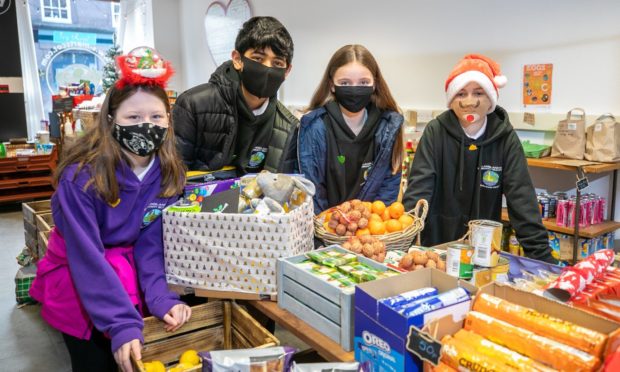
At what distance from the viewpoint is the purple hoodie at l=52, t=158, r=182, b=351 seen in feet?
5.50

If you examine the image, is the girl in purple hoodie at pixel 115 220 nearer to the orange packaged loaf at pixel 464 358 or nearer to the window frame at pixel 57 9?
the orange packaged loaf at pixel 464 358

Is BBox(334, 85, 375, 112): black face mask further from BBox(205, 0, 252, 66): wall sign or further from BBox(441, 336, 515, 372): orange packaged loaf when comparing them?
BBox(205, 0, 252, 66): wall sign

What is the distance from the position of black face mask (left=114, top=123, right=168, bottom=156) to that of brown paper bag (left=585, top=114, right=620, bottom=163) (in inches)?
135

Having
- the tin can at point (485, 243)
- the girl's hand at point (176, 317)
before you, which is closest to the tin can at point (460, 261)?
the tin can at point (485, 243)

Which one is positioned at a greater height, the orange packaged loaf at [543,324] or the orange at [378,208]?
the orange at [378,208]

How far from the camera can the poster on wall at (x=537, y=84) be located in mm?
4406

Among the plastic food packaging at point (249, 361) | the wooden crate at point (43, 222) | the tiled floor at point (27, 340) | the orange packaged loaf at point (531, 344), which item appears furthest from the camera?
the wooden crate at point (43, 222)

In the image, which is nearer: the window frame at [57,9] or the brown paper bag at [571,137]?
the brown paper bag at [571,137]

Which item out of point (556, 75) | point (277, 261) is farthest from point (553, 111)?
point (277, 261)

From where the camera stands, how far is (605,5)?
401 centimetres

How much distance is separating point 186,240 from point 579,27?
3.85 m

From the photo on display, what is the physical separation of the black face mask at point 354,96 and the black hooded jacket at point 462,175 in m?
0.41

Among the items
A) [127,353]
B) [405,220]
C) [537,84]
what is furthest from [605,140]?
[127,353]

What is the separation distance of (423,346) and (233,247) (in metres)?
0.76
